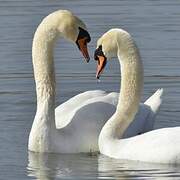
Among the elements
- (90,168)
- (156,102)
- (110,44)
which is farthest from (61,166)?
(156,102)

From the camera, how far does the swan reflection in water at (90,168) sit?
12508 mm

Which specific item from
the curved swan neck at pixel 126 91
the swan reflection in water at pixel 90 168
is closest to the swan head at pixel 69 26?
the curved swan neck at pixel 126 91

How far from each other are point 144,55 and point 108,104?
4414mm

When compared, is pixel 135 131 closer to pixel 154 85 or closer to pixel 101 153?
pixel 101 153

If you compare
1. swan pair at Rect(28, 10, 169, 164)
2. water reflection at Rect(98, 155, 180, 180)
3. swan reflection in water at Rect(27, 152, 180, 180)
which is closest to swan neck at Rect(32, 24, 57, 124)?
swan pair at Rect(28, 10, 169, 164)

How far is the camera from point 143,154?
42.8 feet

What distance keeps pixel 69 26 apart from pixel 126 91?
0.95m

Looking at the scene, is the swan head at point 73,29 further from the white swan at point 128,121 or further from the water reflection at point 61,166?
the water reflection at point 61,166

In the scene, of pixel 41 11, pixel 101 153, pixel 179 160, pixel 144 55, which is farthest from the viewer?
A: pixel 41 11

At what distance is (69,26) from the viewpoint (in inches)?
549

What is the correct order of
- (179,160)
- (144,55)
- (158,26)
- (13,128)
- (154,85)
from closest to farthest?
(179,160) → (13,128) → (154,85) → (144,55) → (158,26)

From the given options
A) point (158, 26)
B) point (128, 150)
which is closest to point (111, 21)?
point (158, 26)

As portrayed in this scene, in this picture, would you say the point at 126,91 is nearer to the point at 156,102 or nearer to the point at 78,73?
the point at 156,102

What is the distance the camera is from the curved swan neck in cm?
1354
